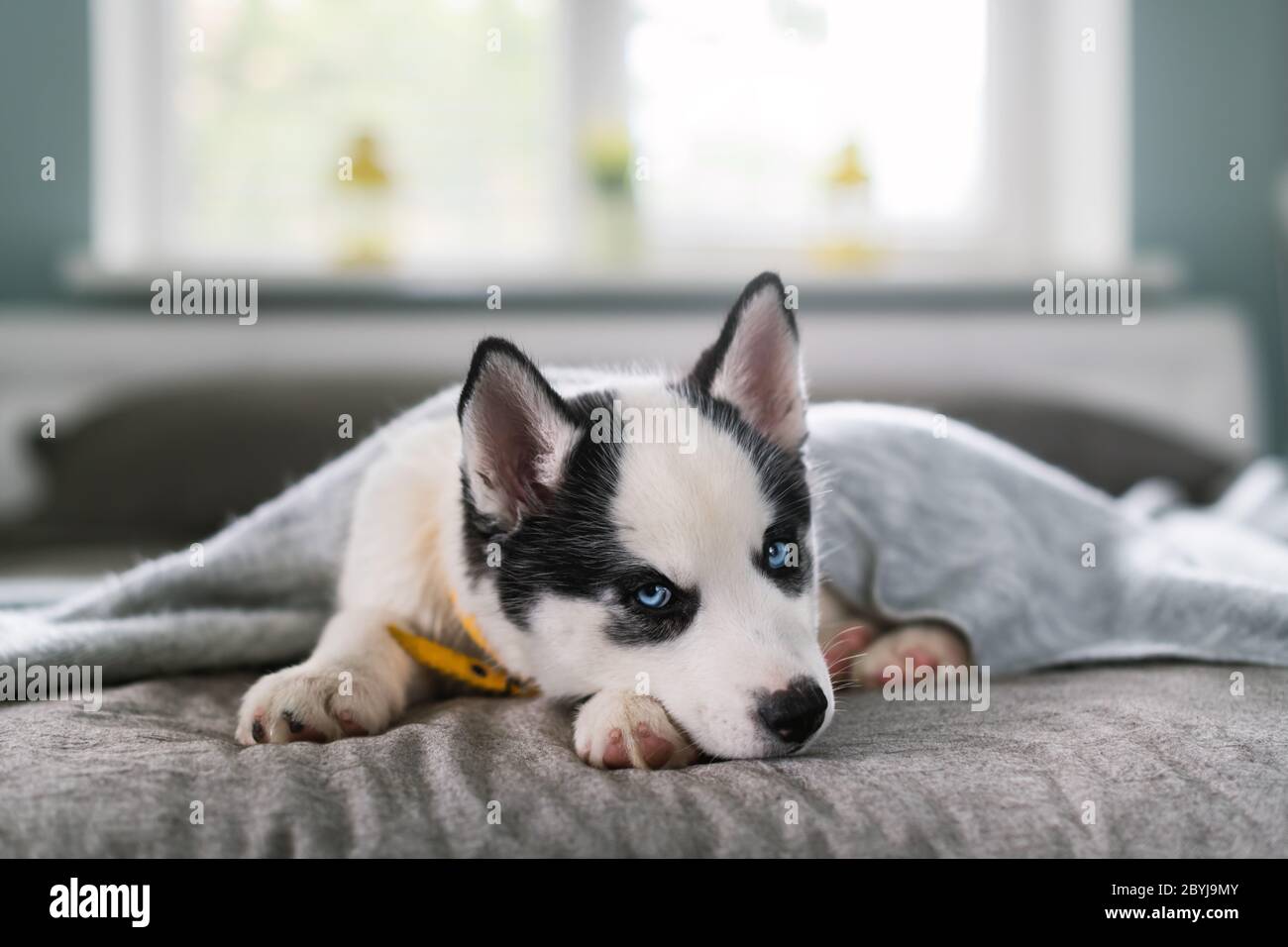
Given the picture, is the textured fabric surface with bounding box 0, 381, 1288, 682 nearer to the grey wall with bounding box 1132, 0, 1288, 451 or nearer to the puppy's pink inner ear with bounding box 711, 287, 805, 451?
the puppy's pink inner ear with bounding box 711, 287, 805, 451

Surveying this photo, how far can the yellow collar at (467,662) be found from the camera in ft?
4.97

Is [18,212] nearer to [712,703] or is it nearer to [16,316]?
[16,316]

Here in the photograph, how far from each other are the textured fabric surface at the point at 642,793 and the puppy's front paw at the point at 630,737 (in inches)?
1.2

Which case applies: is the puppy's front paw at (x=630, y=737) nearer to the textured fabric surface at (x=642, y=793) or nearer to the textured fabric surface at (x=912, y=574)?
the textured fabric surface at (x=642, y=793)

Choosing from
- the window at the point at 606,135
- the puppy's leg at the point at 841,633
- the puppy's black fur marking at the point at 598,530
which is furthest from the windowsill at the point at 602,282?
the puppy's black fur marking at the point at 598,530

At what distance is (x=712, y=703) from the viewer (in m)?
1.21

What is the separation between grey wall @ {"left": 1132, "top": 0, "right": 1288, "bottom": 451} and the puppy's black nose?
3.67 meters

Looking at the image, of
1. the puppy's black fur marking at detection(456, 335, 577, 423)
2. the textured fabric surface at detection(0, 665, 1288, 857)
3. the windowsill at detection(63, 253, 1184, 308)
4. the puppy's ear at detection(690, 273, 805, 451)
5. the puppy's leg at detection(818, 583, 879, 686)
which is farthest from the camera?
the windowsill at detection(63, 253, 1184, 308)

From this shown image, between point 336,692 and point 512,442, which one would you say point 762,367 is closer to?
point 512,442

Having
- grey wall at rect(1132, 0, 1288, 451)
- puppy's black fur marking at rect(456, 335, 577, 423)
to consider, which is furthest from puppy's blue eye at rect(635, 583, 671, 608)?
grey wall at rect(1132, 0, 1288, 451)

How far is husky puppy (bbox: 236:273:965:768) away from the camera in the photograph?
4.01 feet

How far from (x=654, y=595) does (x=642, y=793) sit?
0.92ft

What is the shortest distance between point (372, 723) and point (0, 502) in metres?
3.03

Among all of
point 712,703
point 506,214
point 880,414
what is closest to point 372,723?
point 712,703
